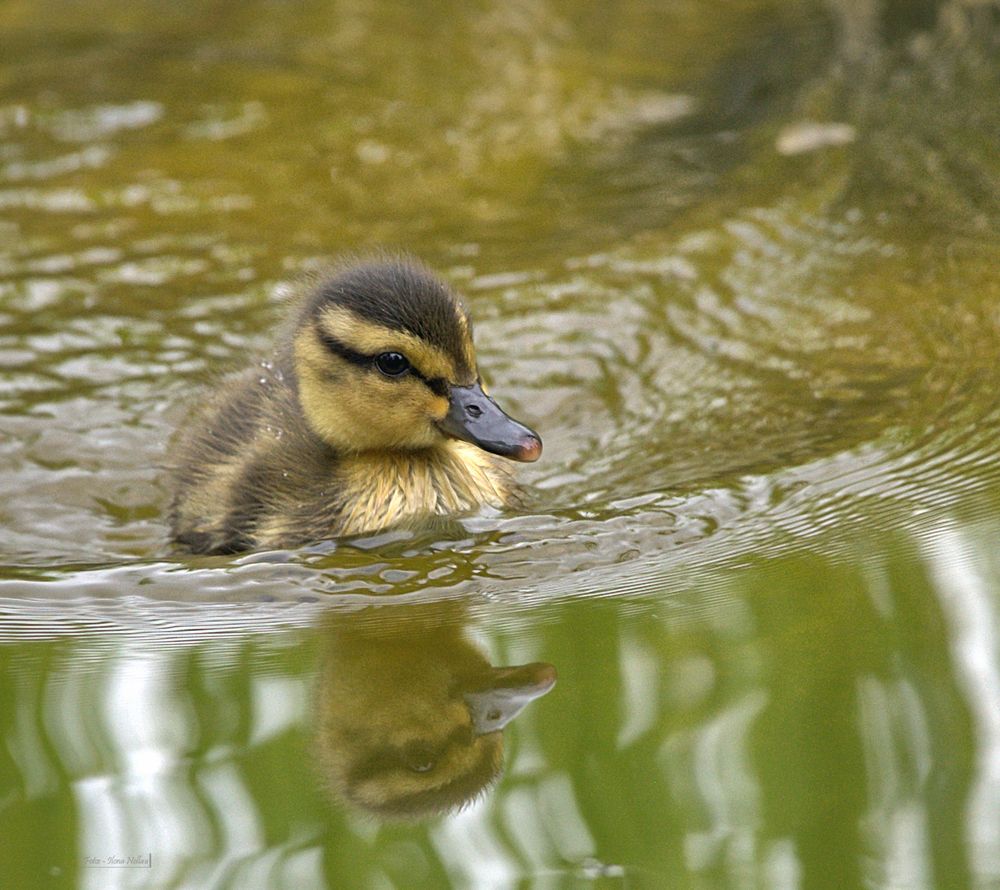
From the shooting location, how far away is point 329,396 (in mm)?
3812

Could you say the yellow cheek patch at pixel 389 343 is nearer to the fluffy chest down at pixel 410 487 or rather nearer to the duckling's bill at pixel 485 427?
the duckling's bill at pixel 485 427

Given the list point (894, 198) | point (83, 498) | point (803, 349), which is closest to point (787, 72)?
point (894, 198)

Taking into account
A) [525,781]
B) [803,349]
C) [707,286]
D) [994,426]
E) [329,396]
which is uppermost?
[707,286]

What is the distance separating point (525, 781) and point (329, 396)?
1650 mm

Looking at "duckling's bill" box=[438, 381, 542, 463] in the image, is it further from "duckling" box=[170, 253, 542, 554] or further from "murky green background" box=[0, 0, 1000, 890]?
"murky green background" box=[0, 0, 1000, 890]

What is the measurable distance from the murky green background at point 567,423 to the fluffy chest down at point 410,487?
13 cm

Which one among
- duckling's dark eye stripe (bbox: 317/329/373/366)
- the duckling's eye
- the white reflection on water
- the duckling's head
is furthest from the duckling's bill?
the white reflection on water

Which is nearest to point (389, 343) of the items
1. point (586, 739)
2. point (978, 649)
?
point (586, 739)

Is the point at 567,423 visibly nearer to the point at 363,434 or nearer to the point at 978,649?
the point at 363,434

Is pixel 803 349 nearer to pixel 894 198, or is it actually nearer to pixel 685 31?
pixel 894 198

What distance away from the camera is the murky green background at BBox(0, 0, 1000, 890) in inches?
90.6

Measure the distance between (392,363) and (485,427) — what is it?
11.6 inches

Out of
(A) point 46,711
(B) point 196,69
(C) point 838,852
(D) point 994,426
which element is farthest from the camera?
(B) point 196,69

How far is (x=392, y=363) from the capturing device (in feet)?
12.1
